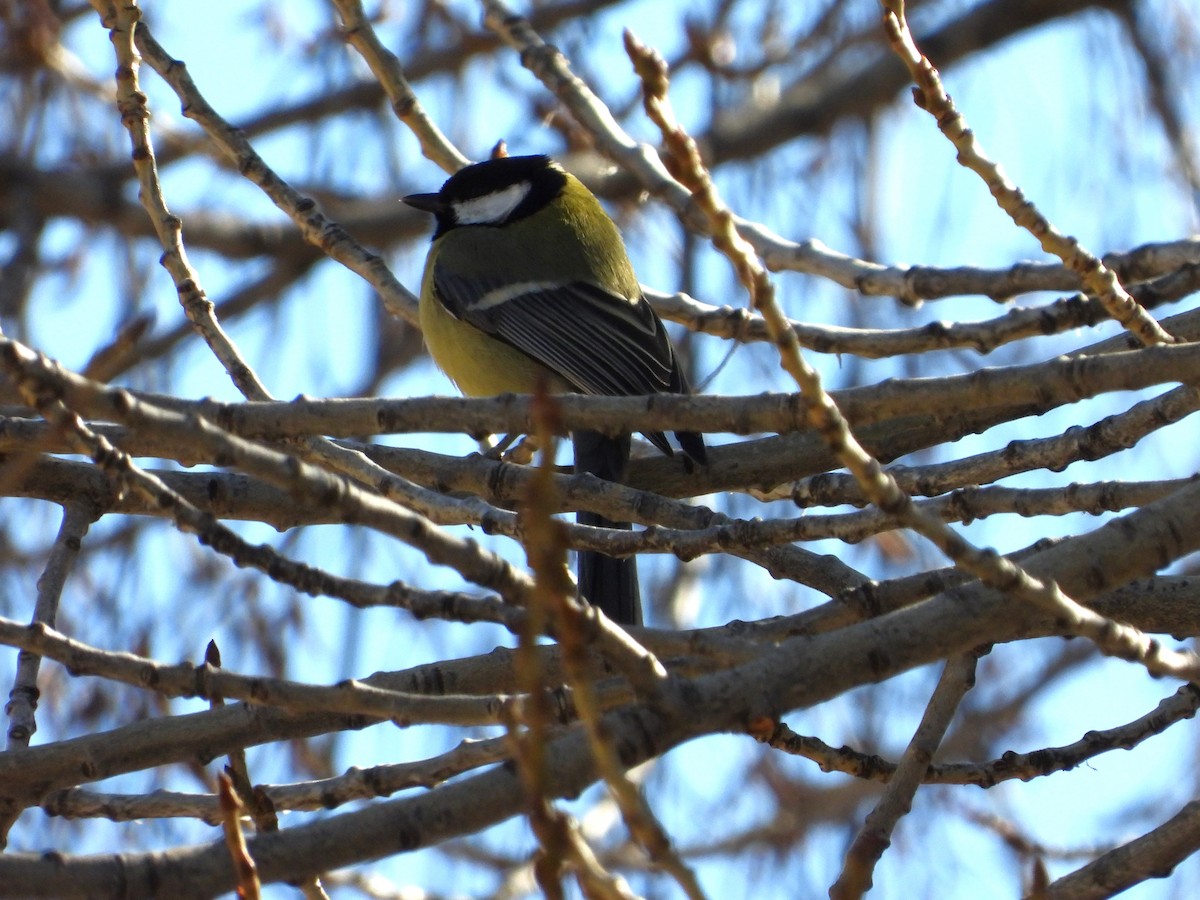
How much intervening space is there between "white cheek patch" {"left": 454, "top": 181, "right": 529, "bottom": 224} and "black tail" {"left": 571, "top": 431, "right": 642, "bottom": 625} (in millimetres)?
2153

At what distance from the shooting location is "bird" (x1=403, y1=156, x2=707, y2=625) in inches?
174

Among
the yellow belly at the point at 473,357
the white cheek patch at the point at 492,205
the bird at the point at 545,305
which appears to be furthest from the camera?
the white cheek patch at the point at 492,205

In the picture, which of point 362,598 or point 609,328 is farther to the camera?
point 609,328

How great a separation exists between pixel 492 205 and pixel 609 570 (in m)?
2.46

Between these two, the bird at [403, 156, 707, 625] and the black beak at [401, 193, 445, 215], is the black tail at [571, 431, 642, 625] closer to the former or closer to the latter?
the bird at [403, 156, 707, 625]

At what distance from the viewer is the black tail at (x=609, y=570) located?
4.20 m

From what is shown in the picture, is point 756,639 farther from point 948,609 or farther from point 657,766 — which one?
point 657,766

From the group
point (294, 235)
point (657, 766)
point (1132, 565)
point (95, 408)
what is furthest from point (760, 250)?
point (294, 235)

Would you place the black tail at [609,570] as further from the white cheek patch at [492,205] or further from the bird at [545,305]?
the white cheek patch at [492,205]

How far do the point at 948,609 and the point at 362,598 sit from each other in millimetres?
790

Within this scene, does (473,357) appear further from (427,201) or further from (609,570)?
(609,570)

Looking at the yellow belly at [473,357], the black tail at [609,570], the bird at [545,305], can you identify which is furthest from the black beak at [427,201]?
the black tail at [609,570]

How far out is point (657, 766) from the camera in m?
6.69

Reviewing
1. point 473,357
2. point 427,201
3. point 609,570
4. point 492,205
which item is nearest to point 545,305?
point 473,357
